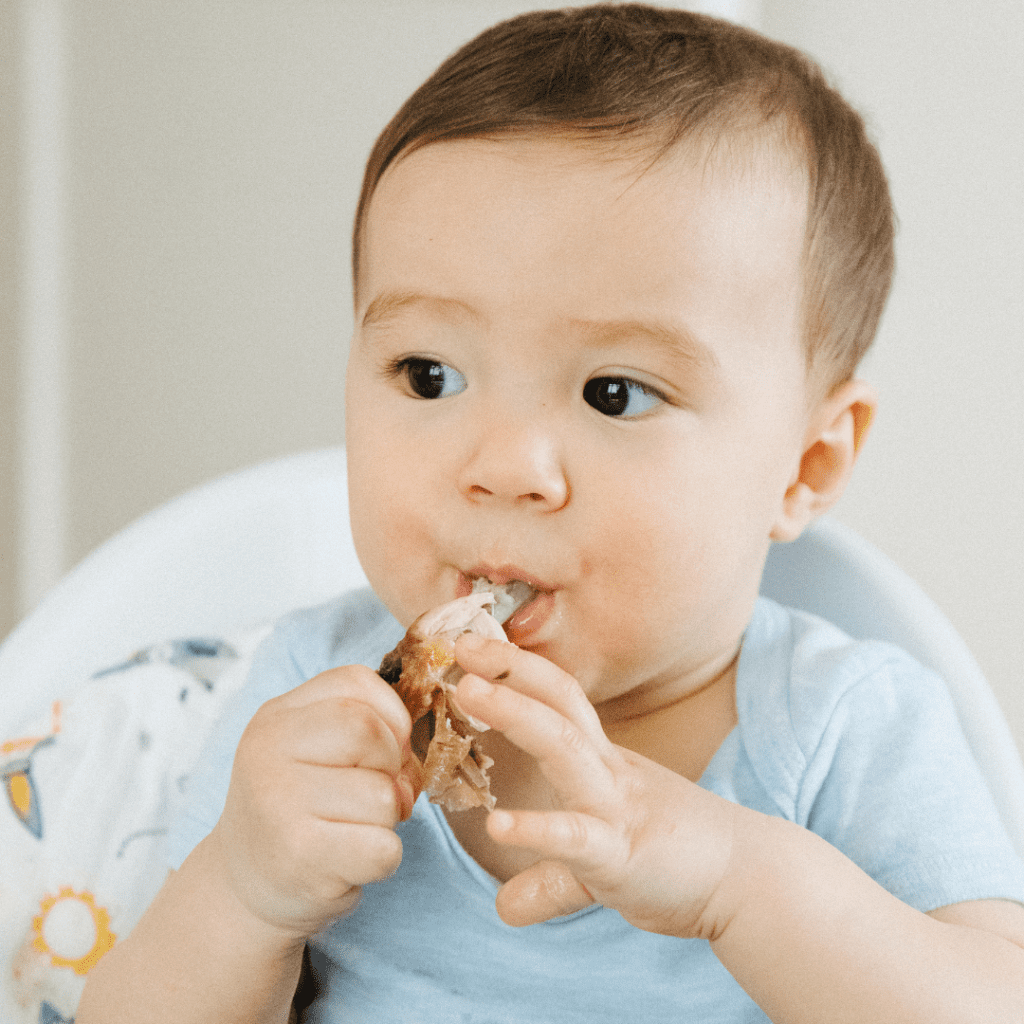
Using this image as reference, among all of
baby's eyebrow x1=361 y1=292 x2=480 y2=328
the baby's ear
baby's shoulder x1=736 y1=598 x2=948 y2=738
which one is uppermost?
baby's eyebrow x1=361 y1=292 x2=480 y2=328

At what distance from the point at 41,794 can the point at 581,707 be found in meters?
0.54

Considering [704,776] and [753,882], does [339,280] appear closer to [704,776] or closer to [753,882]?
[704,776]

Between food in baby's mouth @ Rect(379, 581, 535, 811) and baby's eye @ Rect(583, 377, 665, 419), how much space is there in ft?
0.41

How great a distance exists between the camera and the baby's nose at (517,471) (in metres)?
0.60

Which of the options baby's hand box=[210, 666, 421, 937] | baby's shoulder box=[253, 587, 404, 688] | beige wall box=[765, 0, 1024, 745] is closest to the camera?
baby's hand box=[210, 666, 421, 937]

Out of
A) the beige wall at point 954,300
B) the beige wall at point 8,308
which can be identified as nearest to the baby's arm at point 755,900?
the beige wall at point 954,300

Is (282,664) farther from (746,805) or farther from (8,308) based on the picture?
(8,308)

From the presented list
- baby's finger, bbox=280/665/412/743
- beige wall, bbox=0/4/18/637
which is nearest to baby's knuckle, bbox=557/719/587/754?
baby's finger, bbox=280/665/412/743

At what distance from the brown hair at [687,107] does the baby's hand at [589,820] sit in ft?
0.95

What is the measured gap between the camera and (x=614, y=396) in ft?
2.06

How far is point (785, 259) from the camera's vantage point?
2.15 ft

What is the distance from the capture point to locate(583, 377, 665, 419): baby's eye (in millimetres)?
627

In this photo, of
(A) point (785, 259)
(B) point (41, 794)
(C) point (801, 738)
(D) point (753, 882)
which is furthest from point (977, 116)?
(B) point (41, 794)

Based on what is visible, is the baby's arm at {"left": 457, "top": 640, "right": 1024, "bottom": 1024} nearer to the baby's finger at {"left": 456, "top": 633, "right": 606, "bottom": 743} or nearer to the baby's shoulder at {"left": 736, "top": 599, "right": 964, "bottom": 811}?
the baby's finger at {"left": 456, "top": 633, "right": 606, "bottom": 743}
